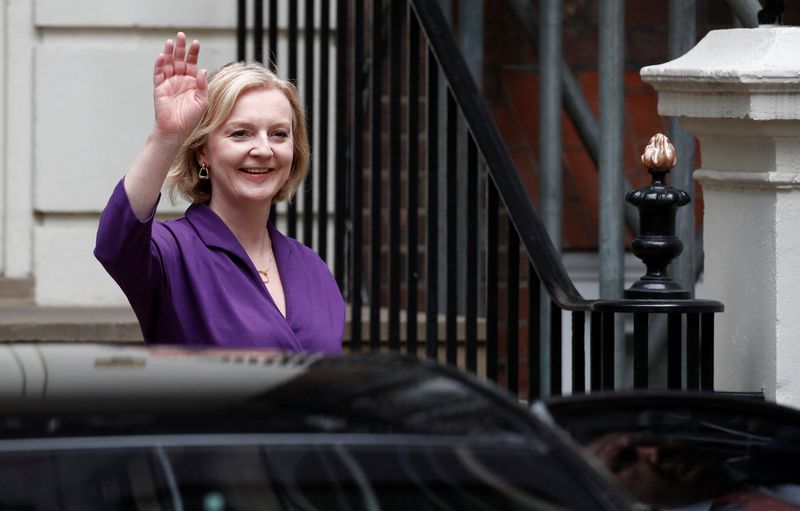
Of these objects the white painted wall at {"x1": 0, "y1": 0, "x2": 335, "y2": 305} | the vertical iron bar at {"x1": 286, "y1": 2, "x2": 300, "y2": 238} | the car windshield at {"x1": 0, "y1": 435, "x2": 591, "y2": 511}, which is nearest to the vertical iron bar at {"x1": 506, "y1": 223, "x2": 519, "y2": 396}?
the vertical iron bar at {"x1": 286, "y1": 2, "x2": 300, "y2": 238}

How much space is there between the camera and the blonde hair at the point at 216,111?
12.6 ft

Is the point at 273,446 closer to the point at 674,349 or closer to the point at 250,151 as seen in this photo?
the point at 250,151

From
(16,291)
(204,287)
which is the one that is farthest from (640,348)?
(16,291)

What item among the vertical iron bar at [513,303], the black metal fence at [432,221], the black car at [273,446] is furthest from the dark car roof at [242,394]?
the vertical iron bar at [513,303]

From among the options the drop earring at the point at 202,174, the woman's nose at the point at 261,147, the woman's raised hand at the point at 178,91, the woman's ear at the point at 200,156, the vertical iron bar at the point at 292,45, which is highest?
the vertical iron bar at the point at 292,45

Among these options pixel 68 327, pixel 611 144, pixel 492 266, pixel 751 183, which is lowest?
pixel 68 327

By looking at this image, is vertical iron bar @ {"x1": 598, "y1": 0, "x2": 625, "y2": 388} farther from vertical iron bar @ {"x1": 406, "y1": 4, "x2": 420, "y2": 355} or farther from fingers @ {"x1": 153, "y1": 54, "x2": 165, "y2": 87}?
fingers @ {"x1": 153, "y1": 54, "x2": 165, "y2": 87}

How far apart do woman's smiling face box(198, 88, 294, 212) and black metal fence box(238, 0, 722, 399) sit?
111cm

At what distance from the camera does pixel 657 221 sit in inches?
180

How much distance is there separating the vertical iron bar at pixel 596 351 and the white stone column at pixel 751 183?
1.34ft

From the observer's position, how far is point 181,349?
259 cm

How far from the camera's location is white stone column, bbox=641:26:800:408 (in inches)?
184

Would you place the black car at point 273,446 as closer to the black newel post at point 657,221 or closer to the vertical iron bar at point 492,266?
the black newel post at point 657,221

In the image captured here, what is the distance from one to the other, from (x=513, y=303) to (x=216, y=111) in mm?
1583
